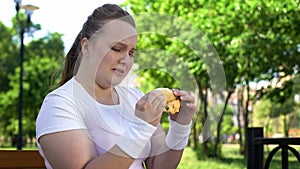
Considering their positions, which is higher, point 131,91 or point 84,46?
point 84,46

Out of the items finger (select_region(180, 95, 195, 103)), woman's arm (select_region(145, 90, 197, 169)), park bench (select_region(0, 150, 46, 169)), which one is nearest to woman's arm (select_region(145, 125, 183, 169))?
woman's arm (select_region(145, 90, 197, 169))

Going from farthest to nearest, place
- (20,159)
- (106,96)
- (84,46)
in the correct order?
1. (20,159)
2. (106,96)
3. (84,46)

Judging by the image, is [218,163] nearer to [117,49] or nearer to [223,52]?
[223,52]

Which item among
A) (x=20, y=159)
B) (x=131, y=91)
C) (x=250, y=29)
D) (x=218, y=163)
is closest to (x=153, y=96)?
(x=131, y=91)

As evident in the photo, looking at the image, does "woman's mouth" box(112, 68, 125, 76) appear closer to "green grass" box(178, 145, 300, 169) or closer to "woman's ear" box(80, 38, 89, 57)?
"woman's ear" box(80, 38, 89, 57)

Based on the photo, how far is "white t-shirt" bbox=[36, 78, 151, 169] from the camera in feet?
4.51

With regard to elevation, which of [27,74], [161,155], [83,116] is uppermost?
[27,74]

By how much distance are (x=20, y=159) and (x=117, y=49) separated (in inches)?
51.9

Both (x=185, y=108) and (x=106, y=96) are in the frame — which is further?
(x=106, y=96)

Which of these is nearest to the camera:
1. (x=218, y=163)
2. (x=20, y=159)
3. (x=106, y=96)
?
(x=106, y=96)

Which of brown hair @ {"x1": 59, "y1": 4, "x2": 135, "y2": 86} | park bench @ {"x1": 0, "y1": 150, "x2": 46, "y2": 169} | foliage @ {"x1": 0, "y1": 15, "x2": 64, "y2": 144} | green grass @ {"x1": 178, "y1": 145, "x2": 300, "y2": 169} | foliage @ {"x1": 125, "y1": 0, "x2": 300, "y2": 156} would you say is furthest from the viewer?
foliage @ {"x1": 0, "y1": 15, "x2": 64, "y2": 144}

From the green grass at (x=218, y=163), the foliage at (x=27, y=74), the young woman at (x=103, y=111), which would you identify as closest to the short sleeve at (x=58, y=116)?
the young woman at (x=103, y=111)

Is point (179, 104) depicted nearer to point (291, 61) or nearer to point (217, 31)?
point (217, 31)

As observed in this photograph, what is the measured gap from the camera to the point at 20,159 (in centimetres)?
244
